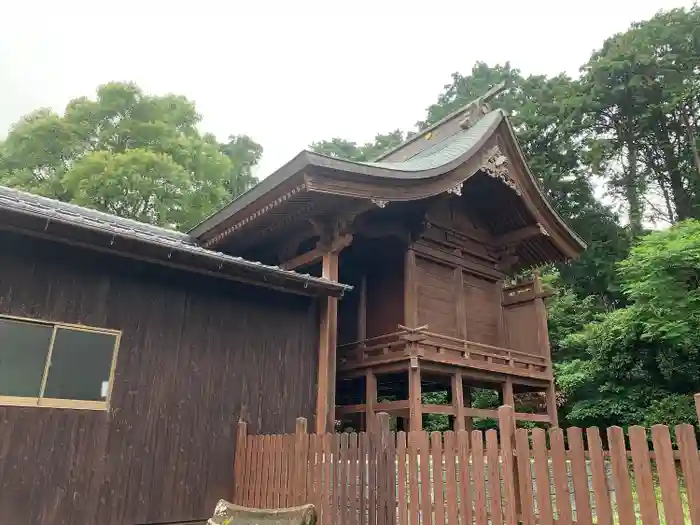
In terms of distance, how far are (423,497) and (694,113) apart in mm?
23896

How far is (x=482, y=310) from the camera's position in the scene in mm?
10906

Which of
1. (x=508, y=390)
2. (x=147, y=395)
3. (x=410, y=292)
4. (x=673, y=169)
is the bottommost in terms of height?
(x=147, y=395)

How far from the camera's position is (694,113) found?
22.1 m

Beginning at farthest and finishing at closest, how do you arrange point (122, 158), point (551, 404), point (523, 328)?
point (122, 158) → point (523, 328) → point (551, 404)

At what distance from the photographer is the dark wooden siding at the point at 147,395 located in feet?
15.8

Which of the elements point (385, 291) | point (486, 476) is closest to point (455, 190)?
point (385, 291)

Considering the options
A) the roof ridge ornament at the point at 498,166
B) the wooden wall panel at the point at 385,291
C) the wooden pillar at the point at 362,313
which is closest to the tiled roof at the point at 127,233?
the wooden wall panel at the point at 385,291

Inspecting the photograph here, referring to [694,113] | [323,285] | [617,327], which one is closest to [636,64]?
[694,113]

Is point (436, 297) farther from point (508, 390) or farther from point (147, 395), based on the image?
point (147, 395)

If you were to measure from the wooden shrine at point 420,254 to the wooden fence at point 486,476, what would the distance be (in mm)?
1734

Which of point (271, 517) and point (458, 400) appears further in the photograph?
point (458, 400)

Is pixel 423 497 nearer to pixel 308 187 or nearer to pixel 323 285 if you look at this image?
pixel 323 285

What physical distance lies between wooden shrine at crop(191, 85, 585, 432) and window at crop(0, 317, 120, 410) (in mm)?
2646

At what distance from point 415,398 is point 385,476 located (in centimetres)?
383
